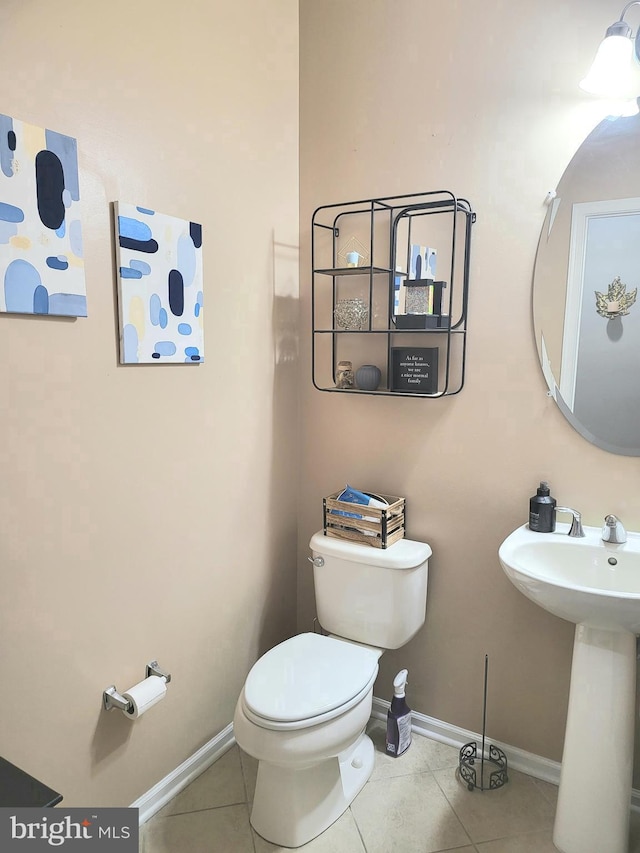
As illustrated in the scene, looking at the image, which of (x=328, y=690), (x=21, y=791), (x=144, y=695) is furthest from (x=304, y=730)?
(x=21, y=791)

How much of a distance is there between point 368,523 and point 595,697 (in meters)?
0.82

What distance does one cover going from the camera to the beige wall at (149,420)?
4.53ft

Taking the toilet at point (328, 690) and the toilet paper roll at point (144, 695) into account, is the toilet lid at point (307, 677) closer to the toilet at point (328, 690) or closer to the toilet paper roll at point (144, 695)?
the toilet at point (328, 690)

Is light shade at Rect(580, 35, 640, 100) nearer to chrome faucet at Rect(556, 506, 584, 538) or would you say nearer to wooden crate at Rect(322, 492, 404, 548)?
chrome faucet at Rect(556, 506, 584, 538)

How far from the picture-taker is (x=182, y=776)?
75.3 inches

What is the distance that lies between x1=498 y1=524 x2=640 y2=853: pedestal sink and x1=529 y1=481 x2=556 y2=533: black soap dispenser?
79 millimetres

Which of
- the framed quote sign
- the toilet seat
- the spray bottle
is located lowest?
the spray bottle

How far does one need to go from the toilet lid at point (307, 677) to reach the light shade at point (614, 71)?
5.77 ft

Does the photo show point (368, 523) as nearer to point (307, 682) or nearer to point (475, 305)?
point (307, 682)

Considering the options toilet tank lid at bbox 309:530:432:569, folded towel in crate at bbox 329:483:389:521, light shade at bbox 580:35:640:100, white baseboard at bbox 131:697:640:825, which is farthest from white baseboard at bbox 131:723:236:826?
light shade at bbox 580:35:640:100

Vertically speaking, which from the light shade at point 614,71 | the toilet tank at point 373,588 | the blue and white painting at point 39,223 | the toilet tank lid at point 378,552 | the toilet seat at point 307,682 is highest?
the light shade at point 614,71

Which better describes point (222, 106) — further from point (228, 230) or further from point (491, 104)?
point (491, 104)

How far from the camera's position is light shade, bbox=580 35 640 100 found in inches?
58.2

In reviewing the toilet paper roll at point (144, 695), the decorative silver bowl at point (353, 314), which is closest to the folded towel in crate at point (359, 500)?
the decorative silver bowl at point (353, 314)
